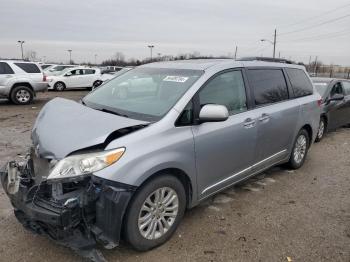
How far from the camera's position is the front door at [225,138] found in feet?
12.0

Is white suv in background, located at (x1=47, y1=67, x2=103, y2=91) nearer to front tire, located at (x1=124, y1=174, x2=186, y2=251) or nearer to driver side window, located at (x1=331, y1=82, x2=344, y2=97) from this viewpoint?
driver side window, located at (x1=331, y1=82, x2=344, y2=97)

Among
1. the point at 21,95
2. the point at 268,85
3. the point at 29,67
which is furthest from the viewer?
the point at 29,67

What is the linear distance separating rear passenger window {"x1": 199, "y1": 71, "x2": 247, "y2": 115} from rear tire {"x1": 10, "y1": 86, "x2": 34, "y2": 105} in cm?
1176

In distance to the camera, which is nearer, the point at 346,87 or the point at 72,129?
the point at 72,129

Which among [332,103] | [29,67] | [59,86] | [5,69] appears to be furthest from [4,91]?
[332,103]

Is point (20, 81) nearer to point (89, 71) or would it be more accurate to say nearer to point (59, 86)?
point (59, 86)

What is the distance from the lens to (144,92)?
13.2ft

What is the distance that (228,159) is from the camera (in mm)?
3980

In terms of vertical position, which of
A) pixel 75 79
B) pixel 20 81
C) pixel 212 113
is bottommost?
pixel 75 79

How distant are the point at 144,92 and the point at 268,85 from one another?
5.99 feet

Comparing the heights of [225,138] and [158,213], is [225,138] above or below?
above

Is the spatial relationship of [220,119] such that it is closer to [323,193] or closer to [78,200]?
[78,200]

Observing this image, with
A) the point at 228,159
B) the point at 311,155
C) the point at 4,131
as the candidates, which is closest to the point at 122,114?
the point at 228,159

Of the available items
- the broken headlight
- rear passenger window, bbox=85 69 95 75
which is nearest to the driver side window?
the broken headlight
